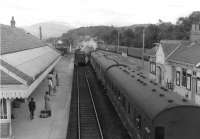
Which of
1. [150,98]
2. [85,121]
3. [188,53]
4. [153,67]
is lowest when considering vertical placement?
[85,121]

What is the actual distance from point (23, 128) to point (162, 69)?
1623 centimetres

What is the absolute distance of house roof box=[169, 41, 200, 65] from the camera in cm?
2215

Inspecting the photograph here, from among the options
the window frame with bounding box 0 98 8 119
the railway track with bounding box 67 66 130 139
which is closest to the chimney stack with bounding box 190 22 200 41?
the railway track with bounding box 67 66 130 139

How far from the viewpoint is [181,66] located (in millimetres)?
23859

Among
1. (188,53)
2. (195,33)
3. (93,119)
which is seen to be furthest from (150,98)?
(195,33)

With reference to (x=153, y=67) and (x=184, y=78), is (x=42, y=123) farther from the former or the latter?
(x=153, y=67)

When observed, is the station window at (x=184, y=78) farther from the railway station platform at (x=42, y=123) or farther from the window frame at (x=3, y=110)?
the window frame at (x=3, y=110)

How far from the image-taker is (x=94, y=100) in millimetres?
25672

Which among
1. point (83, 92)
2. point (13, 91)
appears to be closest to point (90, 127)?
point (13, 91)

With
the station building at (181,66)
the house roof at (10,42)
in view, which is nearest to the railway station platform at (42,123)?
the house roof at (10,42)

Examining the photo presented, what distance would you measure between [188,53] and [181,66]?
1671 millimetres

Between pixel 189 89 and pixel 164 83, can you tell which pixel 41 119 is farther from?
pixel 164 83

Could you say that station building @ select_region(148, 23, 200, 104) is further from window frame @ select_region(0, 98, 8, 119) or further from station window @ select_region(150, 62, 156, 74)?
window frame @ select_region(0, 98, 8, 119)

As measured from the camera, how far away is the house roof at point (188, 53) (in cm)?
2215
